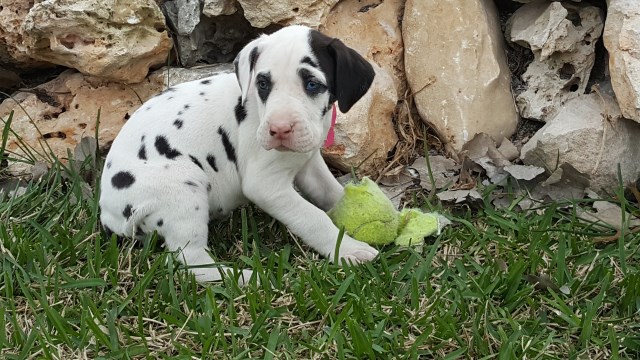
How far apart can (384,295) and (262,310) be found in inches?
25.8

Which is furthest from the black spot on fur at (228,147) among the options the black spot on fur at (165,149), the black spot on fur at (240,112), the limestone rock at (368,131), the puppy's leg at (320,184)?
the limestone rock at (368,131)

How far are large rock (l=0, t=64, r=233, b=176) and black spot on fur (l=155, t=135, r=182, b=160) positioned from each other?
4.89 feet

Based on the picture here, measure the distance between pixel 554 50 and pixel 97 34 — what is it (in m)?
3.25

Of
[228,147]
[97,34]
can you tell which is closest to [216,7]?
[97,34]

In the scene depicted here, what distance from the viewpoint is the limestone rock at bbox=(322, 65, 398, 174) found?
19.8 feet

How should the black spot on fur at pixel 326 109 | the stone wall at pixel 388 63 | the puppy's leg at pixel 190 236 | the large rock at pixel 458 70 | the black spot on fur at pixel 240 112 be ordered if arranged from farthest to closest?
the large rock at pixel 458 70 → the stone wall at pixel 388 63 → the black spot on fur at pixel 240 112 → the puppy's leg at pixel 190 236 → the black spot on fur at pixel 326 109

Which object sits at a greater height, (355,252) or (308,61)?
(308,61)

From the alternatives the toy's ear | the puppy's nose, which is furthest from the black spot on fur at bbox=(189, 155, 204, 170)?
the puppy's nose

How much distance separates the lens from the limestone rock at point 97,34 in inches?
233

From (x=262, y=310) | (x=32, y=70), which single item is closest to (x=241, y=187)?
(x=262, y=310)

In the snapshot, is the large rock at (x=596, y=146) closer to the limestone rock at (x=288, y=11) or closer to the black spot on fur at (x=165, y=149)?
the limestone rock at (x=288, y=11)

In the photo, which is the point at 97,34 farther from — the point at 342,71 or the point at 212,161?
the point at 342,71

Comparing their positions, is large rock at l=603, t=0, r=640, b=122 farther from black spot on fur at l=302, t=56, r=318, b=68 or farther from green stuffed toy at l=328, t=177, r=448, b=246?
black spot on fur at l=302, t=56, r=318, b=68

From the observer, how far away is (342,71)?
462cm
